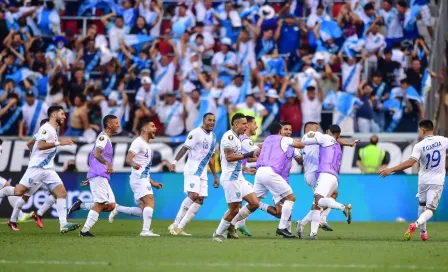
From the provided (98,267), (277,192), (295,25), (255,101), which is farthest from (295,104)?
(98,267)

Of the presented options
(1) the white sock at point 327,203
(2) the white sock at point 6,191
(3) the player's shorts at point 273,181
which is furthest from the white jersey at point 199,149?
(2) the white sock at point 6,191

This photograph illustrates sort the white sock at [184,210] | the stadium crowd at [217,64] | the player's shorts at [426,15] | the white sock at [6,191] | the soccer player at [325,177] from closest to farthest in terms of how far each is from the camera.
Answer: the soccer player at [325,177] → the white sock at [184,210] → the white sock at [6,191] → the stadium crowd at [217,64] → the player's shorts at [426,15]

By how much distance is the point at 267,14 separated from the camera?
30516 millimetres

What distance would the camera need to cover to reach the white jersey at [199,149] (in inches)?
798

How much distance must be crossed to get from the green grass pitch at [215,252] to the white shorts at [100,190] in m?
0.70

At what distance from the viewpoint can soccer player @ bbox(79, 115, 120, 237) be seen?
18.8 meters

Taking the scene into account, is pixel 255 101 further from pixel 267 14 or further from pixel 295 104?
pixel 267 14

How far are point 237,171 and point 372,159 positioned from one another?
10.2 m

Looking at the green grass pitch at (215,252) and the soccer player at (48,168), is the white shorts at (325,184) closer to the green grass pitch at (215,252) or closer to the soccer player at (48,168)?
the green grass pitch at (215,252)

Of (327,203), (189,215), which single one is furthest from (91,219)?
(327,203)

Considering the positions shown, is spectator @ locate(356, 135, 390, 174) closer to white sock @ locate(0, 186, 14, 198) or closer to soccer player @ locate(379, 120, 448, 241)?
soccer player @ locate(379, 120, 448, 241)

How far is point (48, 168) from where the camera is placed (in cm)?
2025

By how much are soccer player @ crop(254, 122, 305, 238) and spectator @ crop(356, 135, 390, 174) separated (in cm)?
824

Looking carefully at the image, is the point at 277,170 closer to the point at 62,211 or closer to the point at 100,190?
the point at 100,190
